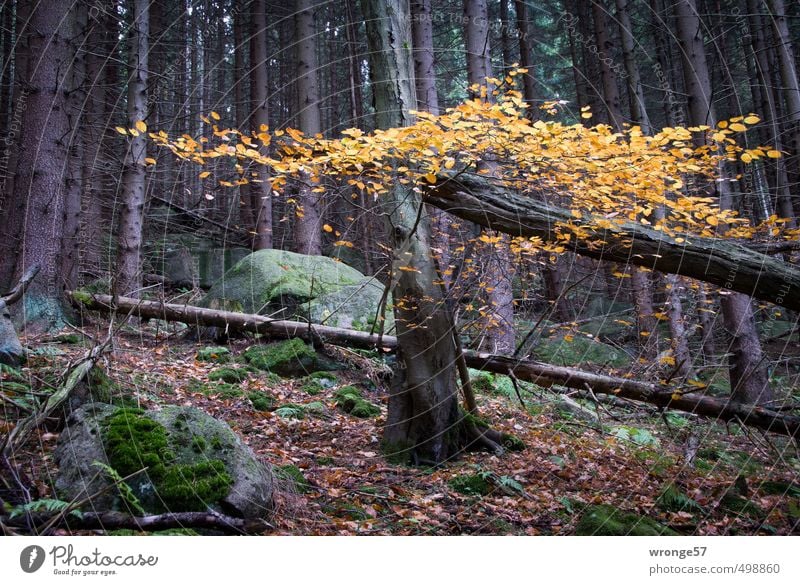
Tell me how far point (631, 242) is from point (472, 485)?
239cm

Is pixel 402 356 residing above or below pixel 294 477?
above

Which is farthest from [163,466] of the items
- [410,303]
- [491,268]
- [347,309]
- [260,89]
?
[260,89]

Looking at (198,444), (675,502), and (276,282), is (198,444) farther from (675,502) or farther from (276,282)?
(276,282)

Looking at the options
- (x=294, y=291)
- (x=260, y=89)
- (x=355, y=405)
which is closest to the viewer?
(x=355, y=405)

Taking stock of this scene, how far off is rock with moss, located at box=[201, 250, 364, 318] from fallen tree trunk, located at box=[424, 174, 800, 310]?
135 inches

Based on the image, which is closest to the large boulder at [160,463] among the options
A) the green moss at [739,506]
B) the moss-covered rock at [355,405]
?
the moss-covered rock at [355,405]

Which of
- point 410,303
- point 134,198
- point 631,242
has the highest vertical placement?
point 134,198

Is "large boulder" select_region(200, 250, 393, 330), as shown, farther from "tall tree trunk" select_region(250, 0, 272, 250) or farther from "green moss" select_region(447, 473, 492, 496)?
"green moss" select_region(447, 473, 492, 496)

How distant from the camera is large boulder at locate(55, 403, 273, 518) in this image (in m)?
2.65

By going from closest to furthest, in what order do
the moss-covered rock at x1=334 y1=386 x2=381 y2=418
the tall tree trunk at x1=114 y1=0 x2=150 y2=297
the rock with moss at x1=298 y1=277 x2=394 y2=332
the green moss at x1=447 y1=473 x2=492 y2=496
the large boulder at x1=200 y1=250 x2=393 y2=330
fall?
the green moss at x1=447 y1=473 x2=492 y2=496, the moss-covered rock at x1=334 y1=386 x2=381 y2=418, the rock with moss at x1=298 y1=277 x2=394 y2=332, the large boulder at x1=200 y1=250 x2=393 y2=330, the tall tree trunk at x1=114 y1=0 x2=150 y2=297

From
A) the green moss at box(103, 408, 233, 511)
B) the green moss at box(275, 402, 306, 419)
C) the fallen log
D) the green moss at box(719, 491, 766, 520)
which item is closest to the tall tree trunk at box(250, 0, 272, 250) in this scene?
the green moss at box(275, 402, 306, 419)

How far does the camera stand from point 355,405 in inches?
205

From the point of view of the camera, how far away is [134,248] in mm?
7715
